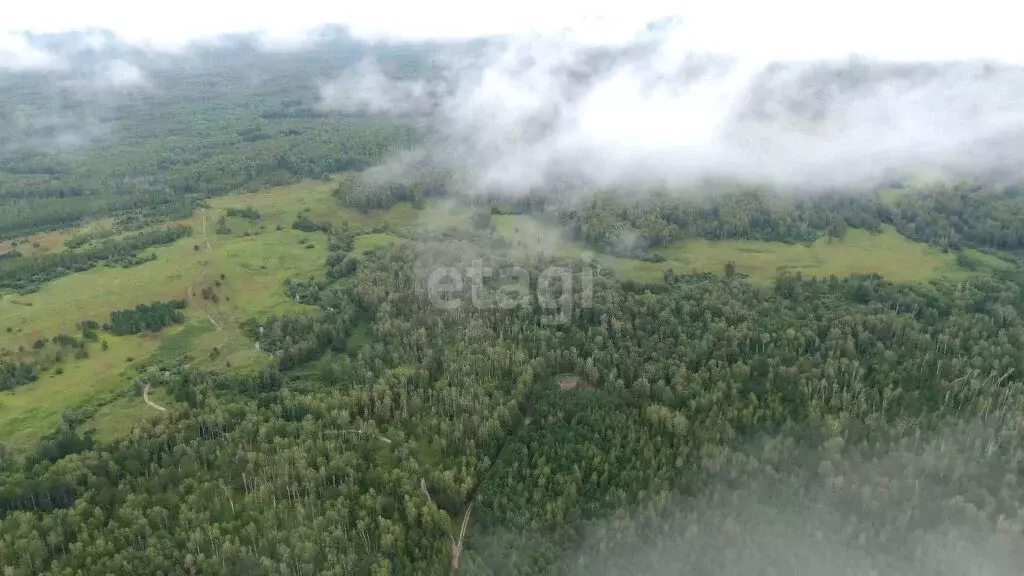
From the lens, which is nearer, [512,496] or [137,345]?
[512,496]

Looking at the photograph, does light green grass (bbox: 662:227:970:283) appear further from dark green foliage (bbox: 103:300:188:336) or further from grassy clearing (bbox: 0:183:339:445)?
dark green foliage (bbox: 103:300:188:336)

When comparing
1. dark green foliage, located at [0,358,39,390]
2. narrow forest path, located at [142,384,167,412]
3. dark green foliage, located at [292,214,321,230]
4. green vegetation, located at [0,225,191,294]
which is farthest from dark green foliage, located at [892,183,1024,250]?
green vegetation, located at [0,225,191,294]

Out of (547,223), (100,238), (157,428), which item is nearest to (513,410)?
(157,428)

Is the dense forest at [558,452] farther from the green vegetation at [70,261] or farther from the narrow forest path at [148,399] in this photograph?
the green vegetation at [70,261]

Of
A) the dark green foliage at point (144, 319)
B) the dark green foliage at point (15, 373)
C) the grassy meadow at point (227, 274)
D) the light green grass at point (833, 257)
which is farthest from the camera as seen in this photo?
the light green grass at point (833, 257)

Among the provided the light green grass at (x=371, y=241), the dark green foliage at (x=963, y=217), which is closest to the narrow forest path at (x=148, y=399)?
the light green grass at (x=371, y=241)

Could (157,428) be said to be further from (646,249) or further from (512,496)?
(646,249)
